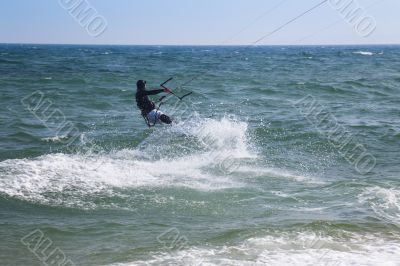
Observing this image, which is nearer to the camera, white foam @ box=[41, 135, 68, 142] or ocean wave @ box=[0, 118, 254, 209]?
ocean wave @ box=[0, 118, 254, 209]

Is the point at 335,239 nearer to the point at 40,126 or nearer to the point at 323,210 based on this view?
the point at 323,210

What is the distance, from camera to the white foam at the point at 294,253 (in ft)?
25.9

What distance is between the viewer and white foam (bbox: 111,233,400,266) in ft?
25.9

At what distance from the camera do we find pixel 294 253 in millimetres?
8219

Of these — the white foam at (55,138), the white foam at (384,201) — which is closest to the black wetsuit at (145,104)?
the white foam at (55,138)

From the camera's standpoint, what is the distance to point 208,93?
29.9 metres

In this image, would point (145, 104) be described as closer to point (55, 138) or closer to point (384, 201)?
point (55, 138)

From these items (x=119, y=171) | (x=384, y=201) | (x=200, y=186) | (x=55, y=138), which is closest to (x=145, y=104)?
(x=119, y=171)

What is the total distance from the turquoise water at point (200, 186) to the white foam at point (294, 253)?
0.03 metres

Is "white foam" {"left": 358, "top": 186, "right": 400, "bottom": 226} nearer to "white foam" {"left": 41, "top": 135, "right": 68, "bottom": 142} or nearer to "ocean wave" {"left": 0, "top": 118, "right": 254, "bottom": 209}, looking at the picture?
"ocean wave" {"left": 0, "top": 118, "right": 254, "bottom": 209}

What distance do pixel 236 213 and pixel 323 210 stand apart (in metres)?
1.75

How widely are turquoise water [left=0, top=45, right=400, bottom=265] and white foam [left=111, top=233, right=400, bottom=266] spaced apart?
31 mm

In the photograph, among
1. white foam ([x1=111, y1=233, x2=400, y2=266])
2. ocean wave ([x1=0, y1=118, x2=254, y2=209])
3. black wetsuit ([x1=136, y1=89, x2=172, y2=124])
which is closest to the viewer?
white foam ([x1=111, y1=233, x2=400, y2=266])

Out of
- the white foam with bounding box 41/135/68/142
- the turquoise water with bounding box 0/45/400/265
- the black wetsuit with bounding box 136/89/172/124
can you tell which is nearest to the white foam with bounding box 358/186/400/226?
the turquoise water with bounding box 0/45/400/265
